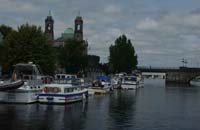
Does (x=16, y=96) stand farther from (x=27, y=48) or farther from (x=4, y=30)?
(x=4, y=30)

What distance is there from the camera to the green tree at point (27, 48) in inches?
3836

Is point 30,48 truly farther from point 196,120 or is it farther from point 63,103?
point 196,120

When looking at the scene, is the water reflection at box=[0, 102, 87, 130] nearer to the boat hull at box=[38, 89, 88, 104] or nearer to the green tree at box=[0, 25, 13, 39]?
the boat hull at box=[38, 89, 88, 104]

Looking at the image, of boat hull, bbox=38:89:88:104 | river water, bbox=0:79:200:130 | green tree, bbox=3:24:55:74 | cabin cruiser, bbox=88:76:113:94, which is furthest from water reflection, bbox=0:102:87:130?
green tree, bbox=3:24:55:74

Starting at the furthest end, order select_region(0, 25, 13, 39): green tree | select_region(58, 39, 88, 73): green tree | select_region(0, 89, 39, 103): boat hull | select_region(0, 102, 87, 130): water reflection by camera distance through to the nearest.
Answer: select_region(58, 39, 88, 73): green tree < select_region(0, 25, 13, 39): green tree < select_region(0, 89, 39, 103): boat hull < select_region(0, 102, 87, 130): water reflection

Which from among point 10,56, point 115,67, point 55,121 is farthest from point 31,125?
point 115,67

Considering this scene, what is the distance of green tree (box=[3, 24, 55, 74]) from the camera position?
3836 inches

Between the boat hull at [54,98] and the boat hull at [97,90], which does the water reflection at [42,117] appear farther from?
the boat hull at [97,90]

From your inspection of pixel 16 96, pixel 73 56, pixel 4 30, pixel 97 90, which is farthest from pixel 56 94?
pixel 73 56

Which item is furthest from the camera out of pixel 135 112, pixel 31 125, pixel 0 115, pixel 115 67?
pixel 115 67

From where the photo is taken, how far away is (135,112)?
5972 cm

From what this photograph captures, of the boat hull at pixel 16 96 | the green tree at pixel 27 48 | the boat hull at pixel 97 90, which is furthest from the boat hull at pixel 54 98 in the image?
the green tree at pixel 27 48

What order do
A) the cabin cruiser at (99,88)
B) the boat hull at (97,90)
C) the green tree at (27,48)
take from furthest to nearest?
1. the green tree at (27,48)
2. the cabin cruiser at (99,88)
3. the boat hull at (97,90)

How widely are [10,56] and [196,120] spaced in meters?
53.7
